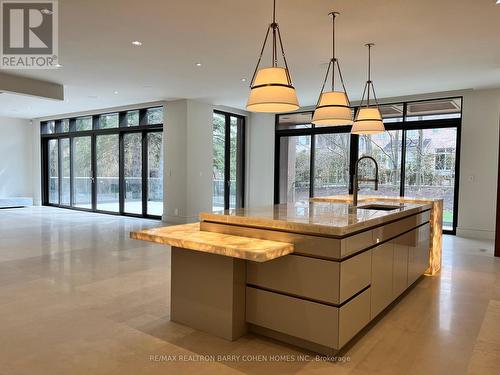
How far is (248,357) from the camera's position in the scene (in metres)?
2.63

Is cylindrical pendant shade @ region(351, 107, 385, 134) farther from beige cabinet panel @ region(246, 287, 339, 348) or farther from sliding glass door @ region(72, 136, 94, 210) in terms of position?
sliding glass door @ region(72, 136, 94, 210)

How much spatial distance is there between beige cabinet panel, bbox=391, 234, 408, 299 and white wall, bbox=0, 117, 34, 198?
1290cm

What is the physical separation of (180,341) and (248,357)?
1.85ft

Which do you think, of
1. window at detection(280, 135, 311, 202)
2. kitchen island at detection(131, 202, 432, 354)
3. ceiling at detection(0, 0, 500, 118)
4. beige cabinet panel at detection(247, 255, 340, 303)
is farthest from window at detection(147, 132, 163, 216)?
beige cabinet panel at detection(247, 255, 340, 303)

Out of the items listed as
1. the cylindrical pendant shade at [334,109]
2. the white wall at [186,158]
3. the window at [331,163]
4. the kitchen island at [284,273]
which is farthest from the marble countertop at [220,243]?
the window at [331,163]

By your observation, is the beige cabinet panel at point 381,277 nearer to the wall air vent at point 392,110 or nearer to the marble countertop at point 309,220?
the marble countertop at point 309,220

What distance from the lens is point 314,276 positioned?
2598 millimetres

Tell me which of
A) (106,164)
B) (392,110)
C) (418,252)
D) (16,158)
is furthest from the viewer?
(16,158)

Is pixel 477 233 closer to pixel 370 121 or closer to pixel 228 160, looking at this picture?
pixel 370 121

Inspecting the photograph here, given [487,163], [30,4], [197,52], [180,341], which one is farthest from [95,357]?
[487,163]

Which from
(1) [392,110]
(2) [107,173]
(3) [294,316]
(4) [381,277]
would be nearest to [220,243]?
(3) [294,316]

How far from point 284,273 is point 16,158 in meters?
12.8

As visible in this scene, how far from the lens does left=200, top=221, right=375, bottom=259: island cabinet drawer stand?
2518mm

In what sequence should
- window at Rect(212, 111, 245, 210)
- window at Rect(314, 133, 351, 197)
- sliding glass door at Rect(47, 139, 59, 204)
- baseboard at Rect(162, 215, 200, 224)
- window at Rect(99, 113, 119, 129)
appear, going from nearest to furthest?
baseboard at Rect(162, 215, 200, 224) → window at Rect(314, 133, 351, 197) → window at Rect(212, 111, 245, 210) → window at Rect(99, 113, 119, 129) → sliding glass door at Rect(47, 139, 59, 204)
